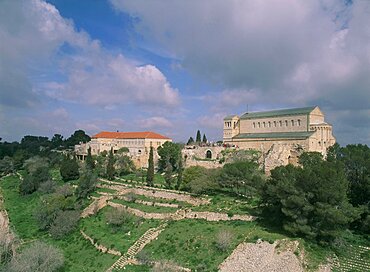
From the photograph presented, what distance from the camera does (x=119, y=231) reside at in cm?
3391

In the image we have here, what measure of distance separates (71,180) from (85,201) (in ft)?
47.3

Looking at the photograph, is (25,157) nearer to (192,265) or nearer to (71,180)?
(71,180)

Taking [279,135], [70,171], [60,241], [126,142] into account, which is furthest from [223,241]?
[126,142]

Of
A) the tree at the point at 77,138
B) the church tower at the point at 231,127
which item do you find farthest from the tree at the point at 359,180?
the tree at the point at 77,138

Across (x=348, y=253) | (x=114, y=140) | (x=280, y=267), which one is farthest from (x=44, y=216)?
(x=114, y=140)

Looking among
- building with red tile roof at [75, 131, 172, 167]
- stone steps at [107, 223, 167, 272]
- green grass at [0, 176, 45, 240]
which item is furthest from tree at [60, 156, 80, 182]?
stone steps at [107, 223, 167, 272]

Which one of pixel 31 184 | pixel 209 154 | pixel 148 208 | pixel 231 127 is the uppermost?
pixel 231 127

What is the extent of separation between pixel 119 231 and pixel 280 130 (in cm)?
3507

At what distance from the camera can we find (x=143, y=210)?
36781mm

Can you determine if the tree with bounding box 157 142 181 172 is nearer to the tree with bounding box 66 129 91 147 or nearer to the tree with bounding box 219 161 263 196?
the tree with bounding box 219 161 263 196

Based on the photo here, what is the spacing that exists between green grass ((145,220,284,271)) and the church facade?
1027 inches

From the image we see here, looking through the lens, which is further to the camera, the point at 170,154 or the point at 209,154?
the point at 209,154

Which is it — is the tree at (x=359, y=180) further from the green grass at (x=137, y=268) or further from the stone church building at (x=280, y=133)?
the green grass at (x=137, y=268)

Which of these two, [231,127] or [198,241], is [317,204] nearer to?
[198,241]
